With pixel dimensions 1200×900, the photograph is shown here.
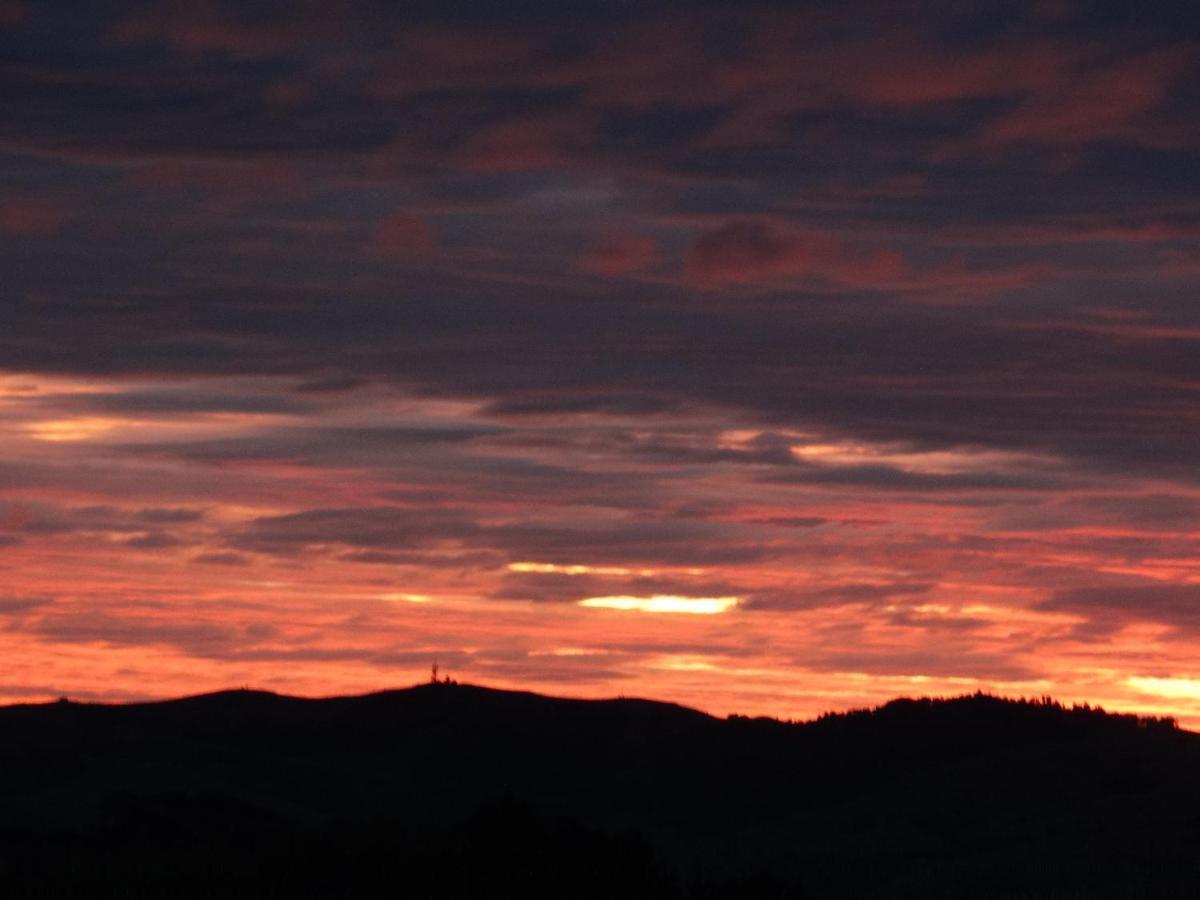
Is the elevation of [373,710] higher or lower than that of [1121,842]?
higher

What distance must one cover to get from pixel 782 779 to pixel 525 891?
297 ft

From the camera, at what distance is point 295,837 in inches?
3260

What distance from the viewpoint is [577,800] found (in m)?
146

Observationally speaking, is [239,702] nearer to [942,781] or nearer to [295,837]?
[942,781]

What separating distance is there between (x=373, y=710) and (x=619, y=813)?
25836 mm

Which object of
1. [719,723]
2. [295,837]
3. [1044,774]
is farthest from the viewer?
[719,723]

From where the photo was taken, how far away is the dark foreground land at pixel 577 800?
70.8 m

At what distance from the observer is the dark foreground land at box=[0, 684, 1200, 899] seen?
70750mm

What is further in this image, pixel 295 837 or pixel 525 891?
pixel 295 837

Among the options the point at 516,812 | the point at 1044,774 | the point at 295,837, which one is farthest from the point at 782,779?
the point at 516,812

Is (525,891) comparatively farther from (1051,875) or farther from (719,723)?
(719,723)

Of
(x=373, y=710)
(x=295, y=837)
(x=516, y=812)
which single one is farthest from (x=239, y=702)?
(x=516, y=812)

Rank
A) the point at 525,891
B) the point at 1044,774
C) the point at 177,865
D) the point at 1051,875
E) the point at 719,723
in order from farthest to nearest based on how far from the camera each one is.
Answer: the point at 719,723 < the point at 1044,774 < the point at 1051,875 < the point at 177,865 < the point at 525,891

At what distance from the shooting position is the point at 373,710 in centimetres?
16212
